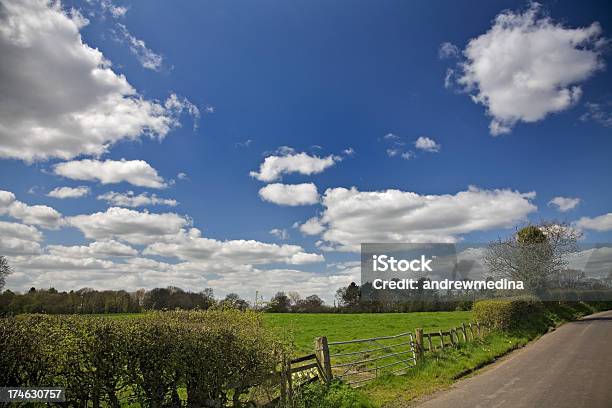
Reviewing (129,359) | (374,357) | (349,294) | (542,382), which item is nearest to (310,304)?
(349,294)

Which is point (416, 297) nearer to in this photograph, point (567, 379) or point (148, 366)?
point (567, 379)

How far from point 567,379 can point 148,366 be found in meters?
12.6

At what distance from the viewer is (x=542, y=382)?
40.6 ft

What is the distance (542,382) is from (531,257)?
3390 cm

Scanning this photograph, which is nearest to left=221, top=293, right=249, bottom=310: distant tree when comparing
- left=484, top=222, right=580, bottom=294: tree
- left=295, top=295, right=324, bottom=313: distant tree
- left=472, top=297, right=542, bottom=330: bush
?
left=472, top=297, right=542, bottom=330: bush

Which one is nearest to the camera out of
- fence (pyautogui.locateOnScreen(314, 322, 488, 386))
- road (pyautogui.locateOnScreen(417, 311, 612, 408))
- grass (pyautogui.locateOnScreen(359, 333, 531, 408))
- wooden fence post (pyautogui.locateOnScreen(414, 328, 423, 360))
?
road (pyautogui.locateOnScreen(417, 311, 612, 408))

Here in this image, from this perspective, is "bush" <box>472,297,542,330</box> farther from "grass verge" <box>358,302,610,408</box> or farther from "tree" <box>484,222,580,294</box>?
"tree" <box>484,222,580,294</box>

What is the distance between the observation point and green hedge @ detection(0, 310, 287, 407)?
541 centimetres

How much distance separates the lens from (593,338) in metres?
22.2

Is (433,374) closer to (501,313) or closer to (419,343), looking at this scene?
(419,343)

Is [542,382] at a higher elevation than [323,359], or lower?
lower

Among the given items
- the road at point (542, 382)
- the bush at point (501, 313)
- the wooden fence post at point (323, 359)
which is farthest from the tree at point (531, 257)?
the wooden fence post at point (323, 359)

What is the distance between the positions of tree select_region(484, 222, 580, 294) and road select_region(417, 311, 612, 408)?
22809 mm

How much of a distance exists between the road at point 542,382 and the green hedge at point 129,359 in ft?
17.9
